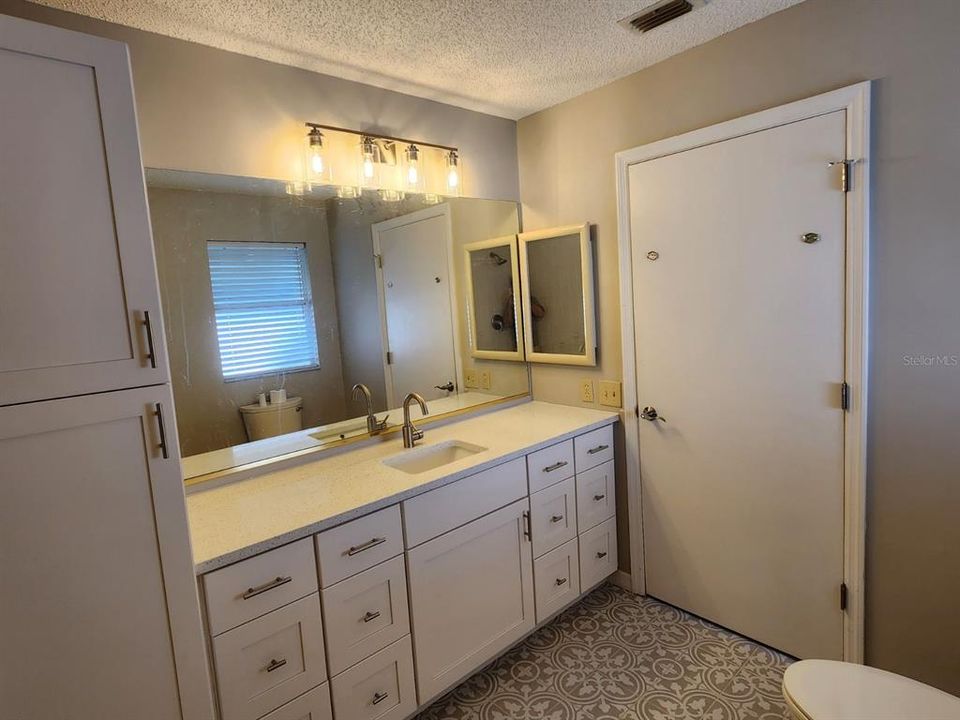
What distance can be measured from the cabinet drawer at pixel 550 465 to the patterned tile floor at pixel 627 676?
0.70 meters

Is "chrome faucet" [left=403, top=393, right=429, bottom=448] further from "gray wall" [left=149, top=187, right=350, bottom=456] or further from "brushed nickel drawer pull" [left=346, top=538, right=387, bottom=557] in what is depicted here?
"brushed nickel drawer pull" [left=346, top=538, right=387, bottom=557]

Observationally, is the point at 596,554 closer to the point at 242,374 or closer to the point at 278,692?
the point at 278,692

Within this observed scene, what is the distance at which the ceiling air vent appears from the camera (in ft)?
5.74

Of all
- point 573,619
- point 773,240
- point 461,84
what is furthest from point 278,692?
point 461,84

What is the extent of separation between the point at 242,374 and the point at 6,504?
0.96m

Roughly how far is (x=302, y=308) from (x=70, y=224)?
1060mm

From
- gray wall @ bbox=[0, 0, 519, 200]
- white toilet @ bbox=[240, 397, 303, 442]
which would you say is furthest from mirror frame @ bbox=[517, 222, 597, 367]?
white toilet @ bbox=[240, 397, 303, 442]

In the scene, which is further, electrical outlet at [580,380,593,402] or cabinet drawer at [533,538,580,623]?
electrical outlet at [580,380,593,402]

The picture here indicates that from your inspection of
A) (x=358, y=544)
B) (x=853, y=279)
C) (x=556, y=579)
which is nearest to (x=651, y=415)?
(x=556, y=579)

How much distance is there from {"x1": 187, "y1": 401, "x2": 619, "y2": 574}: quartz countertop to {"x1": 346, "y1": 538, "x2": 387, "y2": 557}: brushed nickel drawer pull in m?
0.10

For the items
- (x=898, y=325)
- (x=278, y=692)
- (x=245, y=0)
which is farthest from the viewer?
(x=898, y=325)

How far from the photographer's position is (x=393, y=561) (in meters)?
1.70

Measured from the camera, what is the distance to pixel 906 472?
1764 millimetres

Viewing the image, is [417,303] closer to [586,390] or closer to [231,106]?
A: [586,390]
